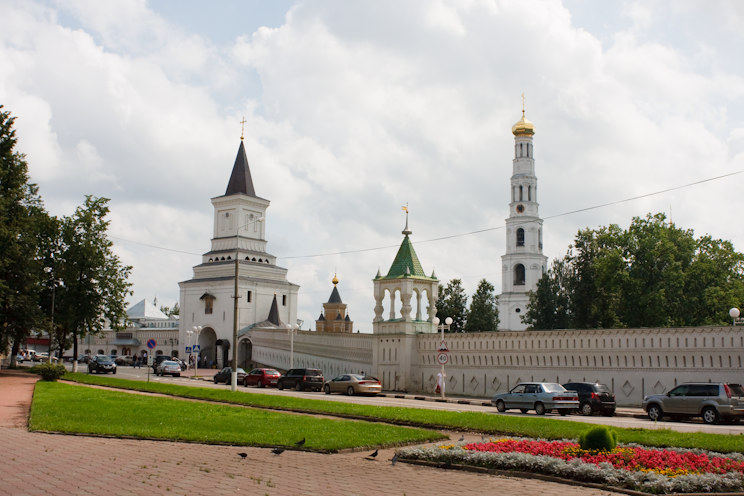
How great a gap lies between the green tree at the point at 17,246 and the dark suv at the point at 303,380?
→ 15.4m

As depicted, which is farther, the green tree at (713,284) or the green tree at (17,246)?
the green tree at (713,284)

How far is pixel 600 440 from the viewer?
12.8 metres

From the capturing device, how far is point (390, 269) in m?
42.8

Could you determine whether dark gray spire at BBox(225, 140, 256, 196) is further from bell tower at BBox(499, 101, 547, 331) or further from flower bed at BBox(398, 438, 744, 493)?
A: flower bed at BBox(398, 438, 744, 493)

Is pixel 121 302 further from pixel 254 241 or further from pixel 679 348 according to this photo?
pixel 679 348

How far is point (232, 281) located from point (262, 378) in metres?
29.5

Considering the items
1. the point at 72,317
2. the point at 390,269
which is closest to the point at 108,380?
the point at 72,317

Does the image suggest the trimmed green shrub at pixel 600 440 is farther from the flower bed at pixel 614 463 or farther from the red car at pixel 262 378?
the red car at pixel 262 378

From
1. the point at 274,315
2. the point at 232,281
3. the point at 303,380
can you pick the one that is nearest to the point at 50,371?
the point at 303,380

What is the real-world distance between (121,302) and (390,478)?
40.9 meters

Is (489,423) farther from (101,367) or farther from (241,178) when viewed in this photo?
(241,178)

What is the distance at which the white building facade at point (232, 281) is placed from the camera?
7050 centimetres

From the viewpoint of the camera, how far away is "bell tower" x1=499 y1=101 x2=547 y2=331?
9344cm

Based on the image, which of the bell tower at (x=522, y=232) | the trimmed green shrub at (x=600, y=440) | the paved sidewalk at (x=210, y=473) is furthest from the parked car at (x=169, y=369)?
the bell tower at (x=522, y=232)
